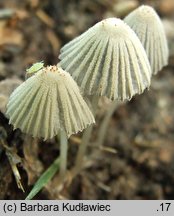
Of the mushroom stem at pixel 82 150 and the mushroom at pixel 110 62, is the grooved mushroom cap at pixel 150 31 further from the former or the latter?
the mushroom stem at pixel 82 150

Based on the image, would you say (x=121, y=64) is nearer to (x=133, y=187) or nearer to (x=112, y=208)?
(x=112, y=208)

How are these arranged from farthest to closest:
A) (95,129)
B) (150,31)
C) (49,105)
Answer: (95,129), (150,31), (49,105)

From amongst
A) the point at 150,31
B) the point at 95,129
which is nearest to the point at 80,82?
the point at 150,31

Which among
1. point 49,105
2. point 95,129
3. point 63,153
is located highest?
point 49,105

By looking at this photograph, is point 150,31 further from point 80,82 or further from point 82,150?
point 82,150

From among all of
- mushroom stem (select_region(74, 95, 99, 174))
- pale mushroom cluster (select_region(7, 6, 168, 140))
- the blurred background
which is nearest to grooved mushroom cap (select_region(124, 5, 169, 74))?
pale mushroom cluster (select_region(7, 6, 168, 140))

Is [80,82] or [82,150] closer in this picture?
[80,82]

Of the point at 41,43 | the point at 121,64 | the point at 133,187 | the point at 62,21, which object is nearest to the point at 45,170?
the point at 133,187
